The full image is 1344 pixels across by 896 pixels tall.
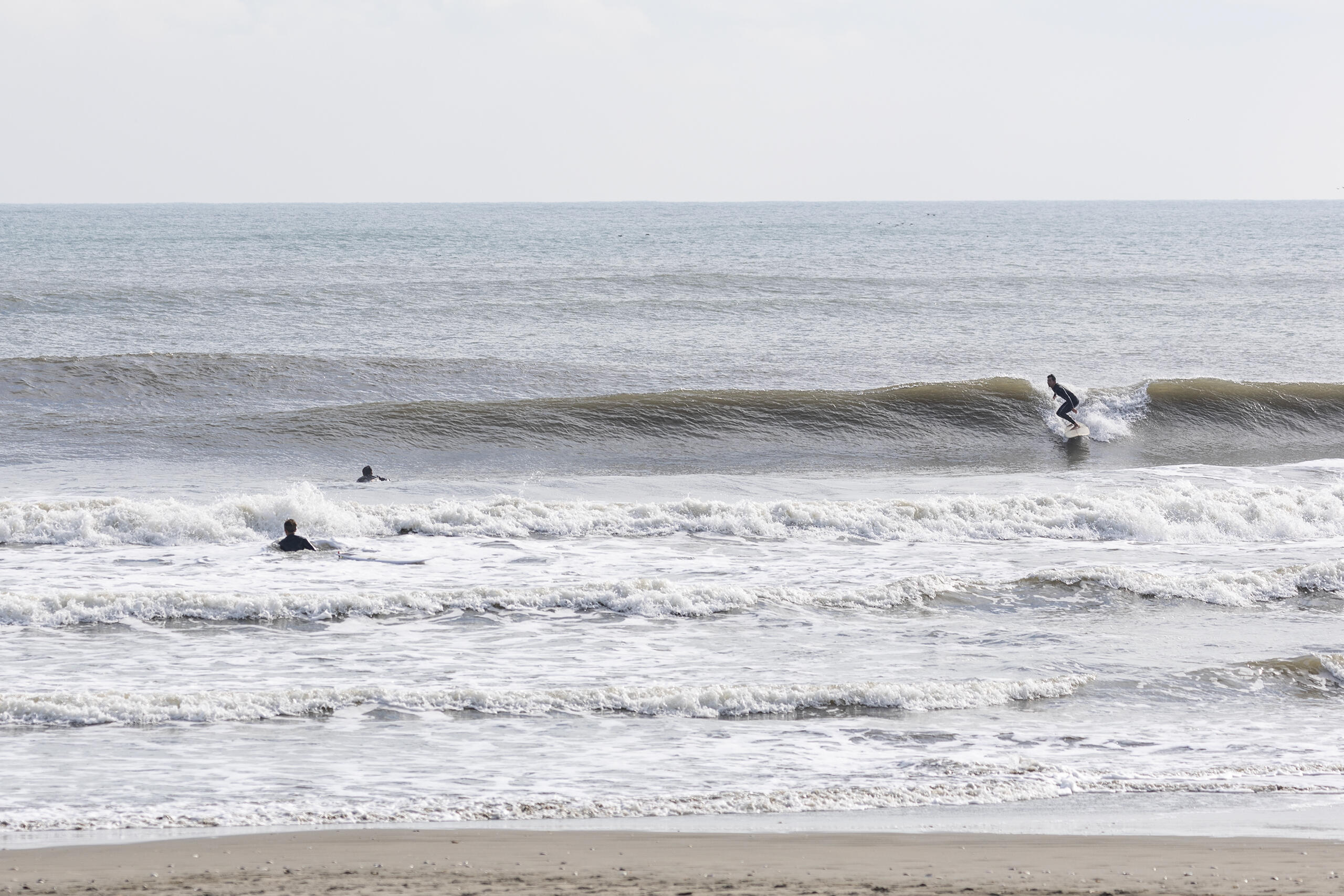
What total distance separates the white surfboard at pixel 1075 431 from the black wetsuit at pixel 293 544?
46.5 feet

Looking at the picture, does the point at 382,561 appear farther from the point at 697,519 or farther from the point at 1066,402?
the point at 1066,402

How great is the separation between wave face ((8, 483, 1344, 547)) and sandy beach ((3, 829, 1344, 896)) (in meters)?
7.41

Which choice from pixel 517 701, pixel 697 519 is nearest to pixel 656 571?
pixel 697 519

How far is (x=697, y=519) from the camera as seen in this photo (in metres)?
13.7

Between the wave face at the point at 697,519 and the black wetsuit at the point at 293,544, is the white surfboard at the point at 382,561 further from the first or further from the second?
the wave face at the point at 697,519

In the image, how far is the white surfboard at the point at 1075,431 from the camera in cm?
2089

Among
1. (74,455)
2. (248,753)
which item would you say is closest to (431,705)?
(248,753)

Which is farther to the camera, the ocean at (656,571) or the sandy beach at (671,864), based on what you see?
the ocean at (656,571)

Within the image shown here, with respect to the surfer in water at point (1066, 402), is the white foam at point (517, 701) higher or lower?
lower

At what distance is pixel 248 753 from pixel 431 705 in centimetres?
136

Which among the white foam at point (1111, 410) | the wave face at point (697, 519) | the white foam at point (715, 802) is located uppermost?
the white foam at point (1111, 410)

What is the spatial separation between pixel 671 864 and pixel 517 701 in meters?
2.95

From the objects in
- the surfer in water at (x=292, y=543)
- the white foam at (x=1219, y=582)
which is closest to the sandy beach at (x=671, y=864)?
the white foam at (x=1219, y=582)

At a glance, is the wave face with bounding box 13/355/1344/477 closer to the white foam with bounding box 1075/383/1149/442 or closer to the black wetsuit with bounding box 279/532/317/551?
the white foam with bounding box 1075/383/1149/442
